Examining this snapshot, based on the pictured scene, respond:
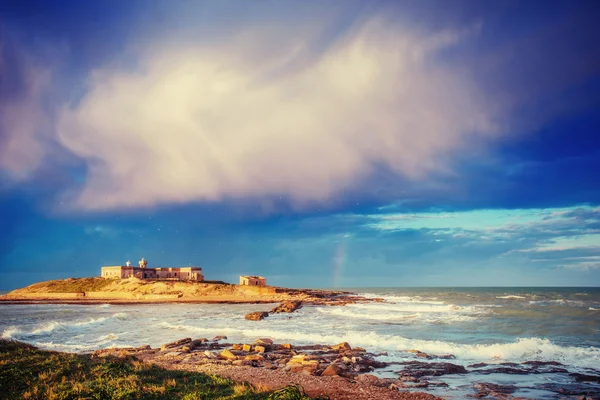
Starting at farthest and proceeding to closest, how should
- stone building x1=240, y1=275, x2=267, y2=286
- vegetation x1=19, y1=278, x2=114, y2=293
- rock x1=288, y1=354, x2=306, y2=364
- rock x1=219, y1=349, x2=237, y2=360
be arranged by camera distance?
stone building x1=240, y1=275, x2=267, y2=286 → vegetation x1=19, y1=278, x2=114, y2=293 → rock x1=219, y1=349, x2=237, y2=360 → rock x1=288, y1=354, x2=306, y2=364

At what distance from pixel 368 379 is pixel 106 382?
911 cm

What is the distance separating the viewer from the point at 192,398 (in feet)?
37.7

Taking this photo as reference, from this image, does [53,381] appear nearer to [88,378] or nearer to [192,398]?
[88,378]

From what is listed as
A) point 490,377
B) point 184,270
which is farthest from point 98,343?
point 184,270

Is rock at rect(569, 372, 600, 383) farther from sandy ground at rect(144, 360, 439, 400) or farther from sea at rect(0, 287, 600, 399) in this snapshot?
sandy ground at rect(144, 360, 439, 400)

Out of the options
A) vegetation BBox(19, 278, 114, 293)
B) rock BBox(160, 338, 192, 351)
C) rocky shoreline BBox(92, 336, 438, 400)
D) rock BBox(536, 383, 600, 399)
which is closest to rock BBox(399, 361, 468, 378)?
rocky shoreline BBox(92, 336, 438, 400)

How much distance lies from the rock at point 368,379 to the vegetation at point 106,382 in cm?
308

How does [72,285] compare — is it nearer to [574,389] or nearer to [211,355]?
[211,355]

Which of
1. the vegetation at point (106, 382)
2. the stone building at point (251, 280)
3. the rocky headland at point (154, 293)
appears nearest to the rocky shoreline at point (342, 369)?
the vegetation at point (106, 382)

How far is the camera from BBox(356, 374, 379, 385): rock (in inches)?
606

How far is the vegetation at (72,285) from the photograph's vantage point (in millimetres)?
116500

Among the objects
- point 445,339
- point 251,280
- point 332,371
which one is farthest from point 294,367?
point 251,280

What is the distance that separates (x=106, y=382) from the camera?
13.2 metres

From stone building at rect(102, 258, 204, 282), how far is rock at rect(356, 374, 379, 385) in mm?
115767
